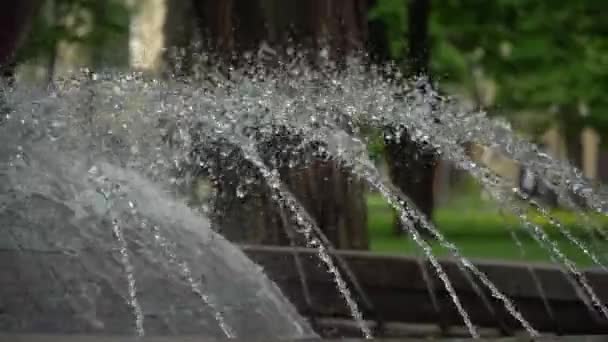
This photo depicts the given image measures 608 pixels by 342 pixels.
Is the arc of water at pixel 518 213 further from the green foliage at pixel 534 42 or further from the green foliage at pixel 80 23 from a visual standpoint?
the green foliage at pixel 534 42

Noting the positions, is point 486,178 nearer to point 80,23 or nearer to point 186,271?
point 186,271

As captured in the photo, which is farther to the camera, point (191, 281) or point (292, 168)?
point (292, 168)

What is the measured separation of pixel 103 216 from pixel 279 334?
795 mm

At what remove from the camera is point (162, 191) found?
6.16m

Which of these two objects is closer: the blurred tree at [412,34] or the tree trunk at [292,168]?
the tree trunk at [292,168]

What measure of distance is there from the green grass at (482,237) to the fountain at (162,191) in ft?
15.9

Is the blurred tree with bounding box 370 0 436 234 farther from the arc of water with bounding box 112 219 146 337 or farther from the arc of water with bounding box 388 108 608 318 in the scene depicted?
the arc of water with bounding box 112 219 146 337

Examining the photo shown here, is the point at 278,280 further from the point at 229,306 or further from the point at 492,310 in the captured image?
the point at 229,306

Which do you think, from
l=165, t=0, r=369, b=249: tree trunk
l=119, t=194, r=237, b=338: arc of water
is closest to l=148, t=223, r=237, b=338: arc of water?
l=119, t=194, r=237, b=338: arc of water

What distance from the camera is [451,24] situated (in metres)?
20.6

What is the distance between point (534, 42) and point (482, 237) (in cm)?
280

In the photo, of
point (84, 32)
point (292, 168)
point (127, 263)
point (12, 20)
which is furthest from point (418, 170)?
point (12, 20)

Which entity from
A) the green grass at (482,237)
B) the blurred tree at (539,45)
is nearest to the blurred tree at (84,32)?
the green grass at (482,237)

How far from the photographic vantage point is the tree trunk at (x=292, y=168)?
392 inches
